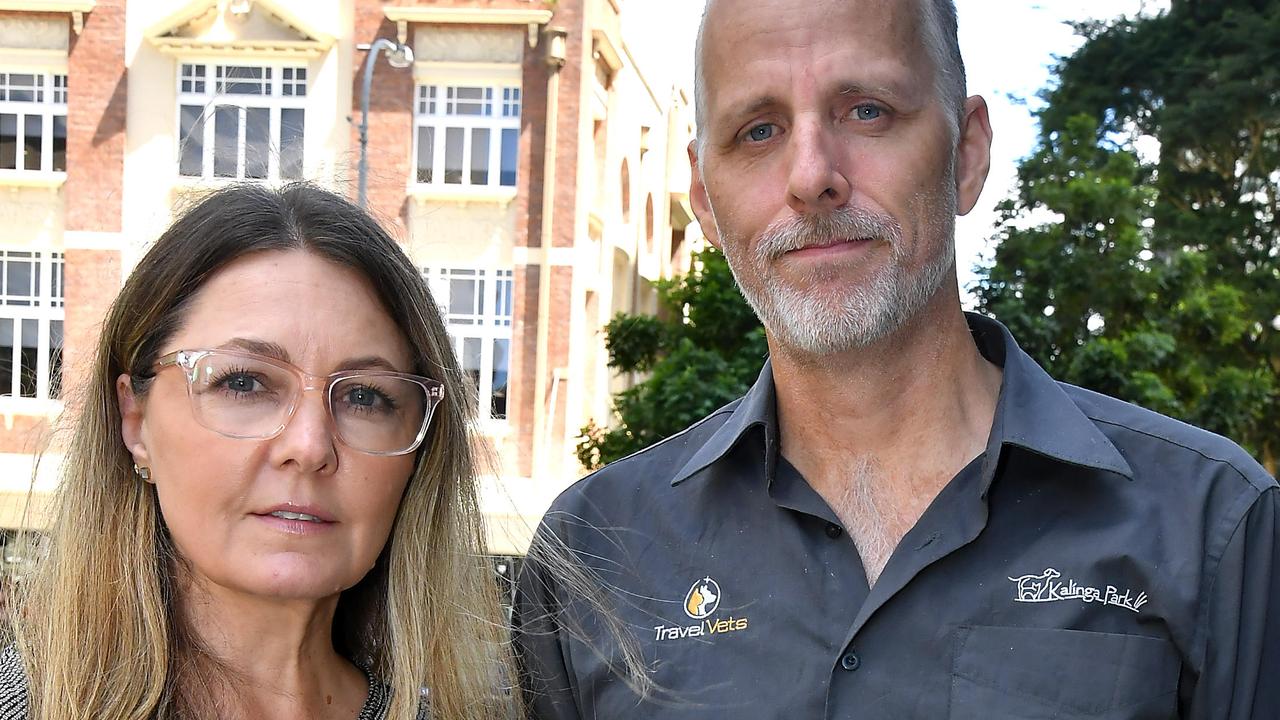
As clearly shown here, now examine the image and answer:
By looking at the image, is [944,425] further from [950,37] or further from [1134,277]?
[1134,277]

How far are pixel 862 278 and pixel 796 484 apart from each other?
360 mm

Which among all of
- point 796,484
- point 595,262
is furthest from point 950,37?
point 595,262

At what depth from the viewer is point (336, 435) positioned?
2053 millimetres

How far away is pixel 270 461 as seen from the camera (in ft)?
6.58

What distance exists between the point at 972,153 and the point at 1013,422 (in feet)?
1.77

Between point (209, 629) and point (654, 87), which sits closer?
point (209, 629)

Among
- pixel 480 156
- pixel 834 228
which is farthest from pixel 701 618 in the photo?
pixel 480 156

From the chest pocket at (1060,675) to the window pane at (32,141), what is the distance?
14688 mm

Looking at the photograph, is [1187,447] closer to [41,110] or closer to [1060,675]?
[1060,675]

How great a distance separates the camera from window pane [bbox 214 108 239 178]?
2.44m

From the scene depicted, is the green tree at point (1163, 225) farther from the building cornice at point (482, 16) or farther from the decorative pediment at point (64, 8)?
the decorative pediment at point (64, 8)

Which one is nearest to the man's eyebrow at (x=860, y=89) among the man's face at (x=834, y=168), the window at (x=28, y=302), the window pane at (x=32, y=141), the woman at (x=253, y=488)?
the man's face at (x=834, y=168)

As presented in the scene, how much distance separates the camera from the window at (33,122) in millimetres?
14547

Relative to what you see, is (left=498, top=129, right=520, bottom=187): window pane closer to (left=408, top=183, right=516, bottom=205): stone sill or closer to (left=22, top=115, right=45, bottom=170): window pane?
(left=408, top=183, right=516, bottom=205): stone sill
